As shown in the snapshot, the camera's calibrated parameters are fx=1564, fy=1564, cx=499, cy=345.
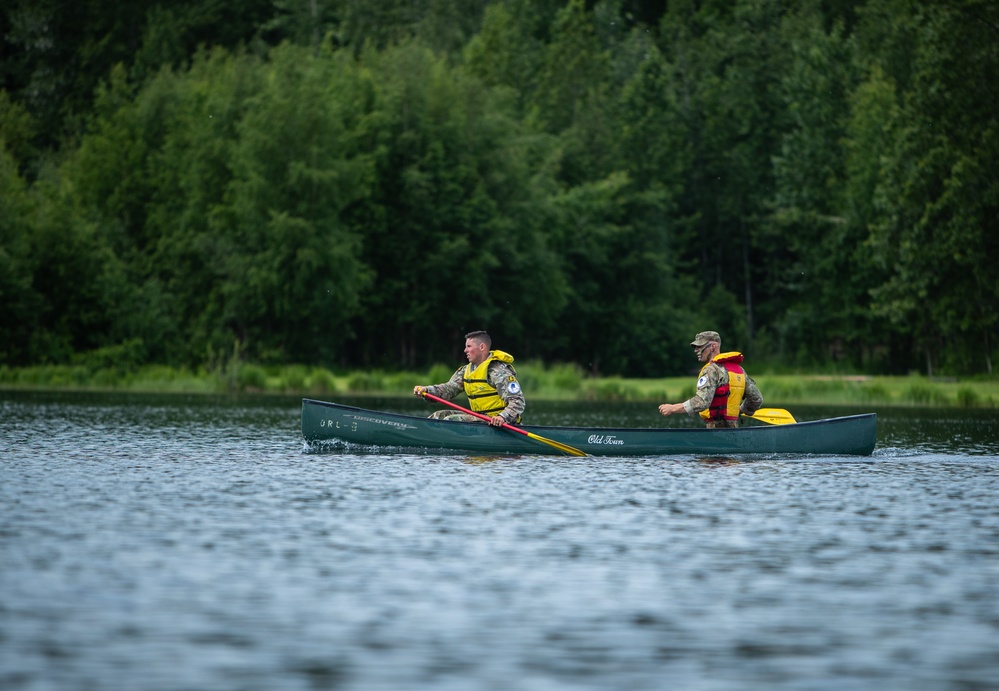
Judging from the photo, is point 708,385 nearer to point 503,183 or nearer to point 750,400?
point 750,400

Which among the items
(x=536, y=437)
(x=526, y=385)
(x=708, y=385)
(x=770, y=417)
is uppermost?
(x=708, y=385)

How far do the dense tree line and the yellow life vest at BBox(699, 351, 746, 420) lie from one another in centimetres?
2701

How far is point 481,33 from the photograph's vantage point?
79.6m

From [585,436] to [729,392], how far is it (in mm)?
2107

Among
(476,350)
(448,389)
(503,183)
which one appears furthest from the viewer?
(503,183)

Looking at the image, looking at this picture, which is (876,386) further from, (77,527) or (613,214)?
(77,527)

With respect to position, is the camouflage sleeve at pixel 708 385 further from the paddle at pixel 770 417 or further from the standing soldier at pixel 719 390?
→ the paddle at pixel 770 417

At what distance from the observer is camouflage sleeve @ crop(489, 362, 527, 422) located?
21.8 meters

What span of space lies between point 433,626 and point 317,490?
7723 mm

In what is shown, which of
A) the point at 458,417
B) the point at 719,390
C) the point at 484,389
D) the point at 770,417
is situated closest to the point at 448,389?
the point at 458,417

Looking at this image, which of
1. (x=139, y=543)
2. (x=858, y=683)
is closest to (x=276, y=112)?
(x=139, y=543)

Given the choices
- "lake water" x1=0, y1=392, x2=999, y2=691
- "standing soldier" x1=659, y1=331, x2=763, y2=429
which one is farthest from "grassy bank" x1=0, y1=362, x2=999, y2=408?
"lake water" x1=0, y1=392, x2=999, y2=691

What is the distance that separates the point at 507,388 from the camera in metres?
21.9

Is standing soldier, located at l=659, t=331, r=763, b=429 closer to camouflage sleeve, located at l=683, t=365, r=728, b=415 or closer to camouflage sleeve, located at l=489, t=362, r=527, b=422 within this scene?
camouflage sleeve, located at l=683, t=365, r=728, b=415
